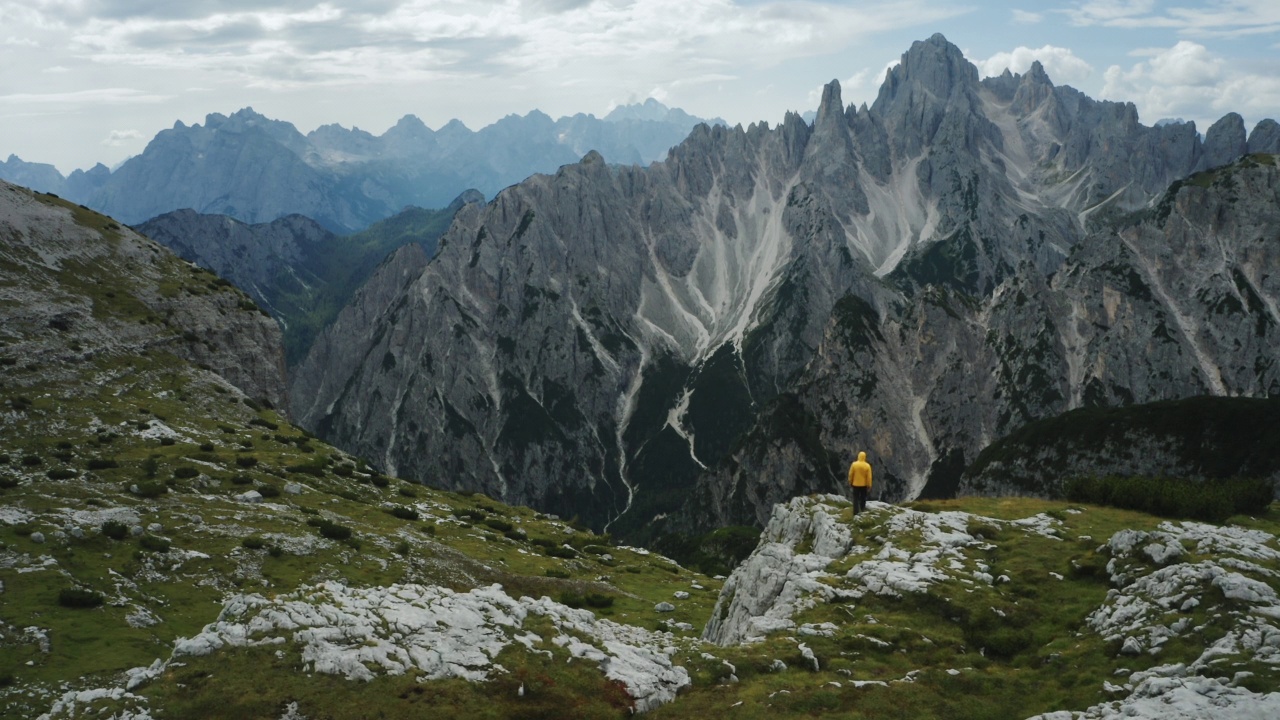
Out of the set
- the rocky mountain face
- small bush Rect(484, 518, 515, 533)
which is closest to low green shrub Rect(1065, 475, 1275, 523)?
small bush Rect(484, 518, 515, 533)

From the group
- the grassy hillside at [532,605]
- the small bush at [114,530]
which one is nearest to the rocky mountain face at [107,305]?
the grassy hillside at [532,605]

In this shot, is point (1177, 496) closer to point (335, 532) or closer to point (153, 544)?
point (335, 532)

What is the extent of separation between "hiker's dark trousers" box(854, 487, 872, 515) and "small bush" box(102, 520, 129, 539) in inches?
1633

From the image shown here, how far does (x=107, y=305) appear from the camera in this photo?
84.8m

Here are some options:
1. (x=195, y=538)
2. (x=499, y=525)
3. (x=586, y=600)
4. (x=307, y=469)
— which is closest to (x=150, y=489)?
(x=195, y=538)

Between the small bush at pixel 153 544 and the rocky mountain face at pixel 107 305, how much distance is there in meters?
36.0

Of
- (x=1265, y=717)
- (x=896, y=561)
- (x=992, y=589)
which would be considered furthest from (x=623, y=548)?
(x=1265, y=717)

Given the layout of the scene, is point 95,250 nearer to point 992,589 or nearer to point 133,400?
point 133,400

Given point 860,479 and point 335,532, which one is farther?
point 335,532

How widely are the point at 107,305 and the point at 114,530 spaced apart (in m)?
53.9

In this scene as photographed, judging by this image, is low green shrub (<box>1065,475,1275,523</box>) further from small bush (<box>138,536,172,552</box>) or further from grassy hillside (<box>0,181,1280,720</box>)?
small bush (<box>138,536,172,552</box>)

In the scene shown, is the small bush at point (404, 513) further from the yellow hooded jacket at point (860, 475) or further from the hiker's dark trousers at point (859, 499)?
the yellow hooded jacket at point (860, 475)

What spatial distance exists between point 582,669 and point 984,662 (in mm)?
16435

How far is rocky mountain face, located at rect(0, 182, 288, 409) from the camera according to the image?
7469 cm
